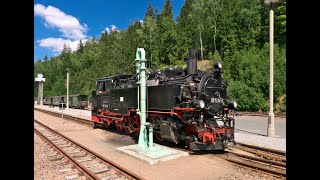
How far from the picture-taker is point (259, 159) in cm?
805

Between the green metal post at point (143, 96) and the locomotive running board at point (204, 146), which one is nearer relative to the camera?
the locomotive running board at point (204, 146)

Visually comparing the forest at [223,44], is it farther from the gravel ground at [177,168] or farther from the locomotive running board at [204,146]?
the gravel ground at [177,168]

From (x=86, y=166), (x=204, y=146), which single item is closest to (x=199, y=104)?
(x=204, y=146)

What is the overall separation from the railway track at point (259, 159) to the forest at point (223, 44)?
17242mm

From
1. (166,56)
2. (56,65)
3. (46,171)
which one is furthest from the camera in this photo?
(56,65)

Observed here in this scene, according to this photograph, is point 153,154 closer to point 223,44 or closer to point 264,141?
point 264,141

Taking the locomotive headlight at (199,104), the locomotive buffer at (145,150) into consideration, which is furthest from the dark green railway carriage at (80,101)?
the locomotive headlight at (199,104)

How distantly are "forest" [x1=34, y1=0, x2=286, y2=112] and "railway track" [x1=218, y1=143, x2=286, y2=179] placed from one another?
1724 centimetres

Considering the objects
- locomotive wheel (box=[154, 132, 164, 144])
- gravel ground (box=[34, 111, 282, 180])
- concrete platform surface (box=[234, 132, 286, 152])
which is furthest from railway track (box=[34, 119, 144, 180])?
concrete platform surface (box=[234, 132, 286, 152])

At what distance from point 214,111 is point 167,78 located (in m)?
2.42

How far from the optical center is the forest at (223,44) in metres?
27.7

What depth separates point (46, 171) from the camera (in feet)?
24.4
